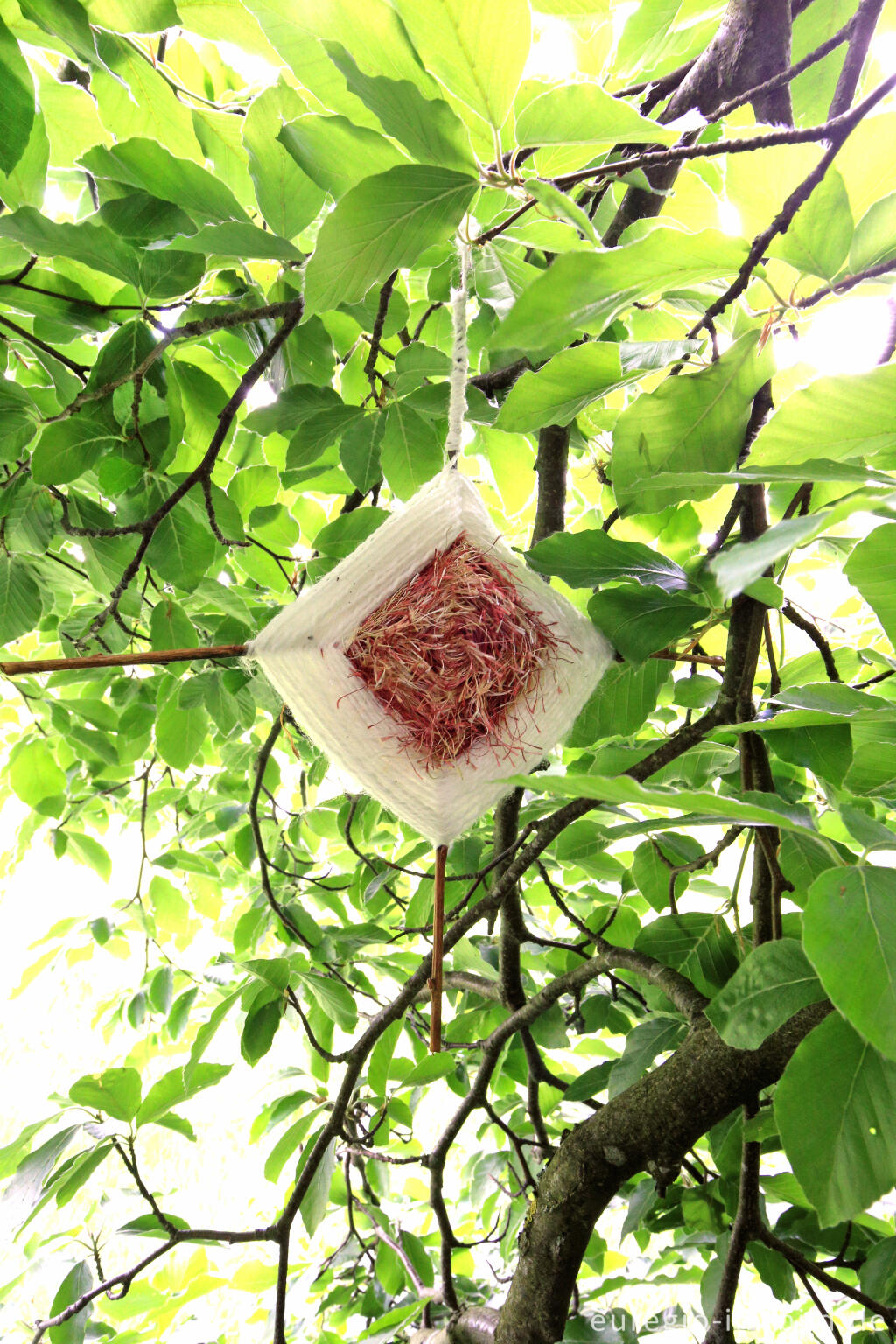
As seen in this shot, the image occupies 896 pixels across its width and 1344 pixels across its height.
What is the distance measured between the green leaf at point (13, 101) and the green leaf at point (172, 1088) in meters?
0.64

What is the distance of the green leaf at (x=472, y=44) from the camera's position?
12.0 inches

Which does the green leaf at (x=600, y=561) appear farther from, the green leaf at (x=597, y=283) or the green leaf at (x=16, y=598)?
the green leaf at (x=16, y=598)

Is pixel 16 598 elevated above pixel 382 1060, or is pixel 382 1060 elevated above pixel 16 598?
pixel 16 598

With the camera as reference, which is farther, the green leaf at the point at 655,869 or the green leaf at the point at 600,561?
the green leaf at the point at 655,869

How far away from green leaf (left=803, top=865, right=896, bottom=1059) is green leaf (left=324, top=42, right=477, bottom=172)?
329 mm

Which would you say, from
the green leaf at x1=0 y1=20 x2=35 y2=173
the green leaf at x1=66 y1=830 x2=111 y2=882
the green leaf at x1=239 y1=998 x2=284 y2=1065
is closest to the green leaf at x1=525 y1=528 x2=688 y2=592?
the green leaf at x1=0 y1=20 x2=35 y2=173

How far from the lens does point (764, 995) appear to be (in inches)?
18.0

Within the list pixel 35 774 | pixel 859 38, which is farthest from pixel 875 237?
pixel 35 774

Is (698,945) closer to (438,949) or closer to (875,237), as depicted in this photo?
(438,949)

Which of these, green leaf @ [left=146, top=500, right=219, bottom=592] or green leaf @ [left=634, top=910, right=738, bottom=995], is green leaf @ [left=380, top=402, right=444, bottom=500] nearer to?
green leaf @ [left=146, top=500, right=219, bottom=592]

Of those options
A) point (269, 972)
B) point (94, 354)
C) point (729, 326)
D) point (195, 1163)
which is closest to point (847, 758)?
point (729, 326)

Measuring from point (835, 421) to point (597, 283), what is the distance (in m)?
0.12

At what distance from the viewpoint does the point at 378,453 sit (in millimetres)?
667

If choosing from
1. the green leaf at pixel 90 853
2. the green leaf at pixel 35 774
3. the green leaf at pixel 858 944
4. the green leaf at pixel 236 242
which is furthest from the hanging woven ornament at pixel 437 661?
the green leaf at pixel 90 853
